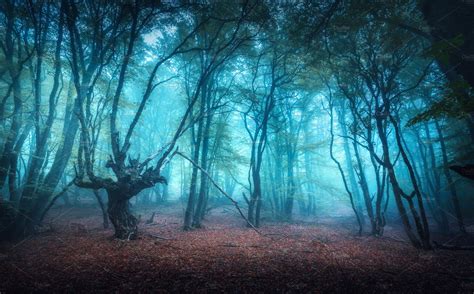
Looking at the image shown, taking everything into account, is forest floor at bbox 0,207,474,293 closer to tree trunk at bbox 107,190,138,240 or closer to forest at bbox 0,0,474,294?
forest at bbox 0,0,474,294

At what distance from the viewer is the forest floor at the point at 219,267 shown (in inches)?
174

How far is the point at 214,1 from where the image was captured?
9.62 meters

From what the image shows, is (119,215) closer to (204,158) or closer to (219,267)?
(219,267)

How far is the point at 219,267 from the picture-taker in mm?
5617


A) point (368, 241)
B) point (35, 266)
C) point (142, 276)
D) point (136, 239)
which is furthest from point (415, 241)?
point (35, 266)

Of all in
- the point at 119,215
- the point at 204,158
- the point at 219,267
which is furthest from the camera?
the point at 204,158

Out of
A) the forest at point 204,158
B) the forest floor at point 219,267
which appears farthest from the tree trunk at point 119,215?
the forest floor at point 219,267

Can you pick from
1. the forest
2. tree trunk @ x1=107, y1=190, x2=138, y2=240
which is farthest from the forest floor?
tree trunk @ x1=107, y1=190, x2=138, y2=240

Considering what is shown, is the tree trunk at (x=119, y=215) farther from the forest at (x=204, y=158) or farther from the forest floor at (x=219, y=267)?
the forest floor at (x=219, y=267)

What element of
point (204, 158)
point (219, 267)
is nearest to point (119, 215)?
point (219, 267)

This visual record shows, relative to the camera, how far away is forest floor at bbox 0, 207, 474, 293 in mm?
4426

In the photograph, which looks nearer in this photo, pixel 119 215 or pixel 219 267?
pixel 219 267

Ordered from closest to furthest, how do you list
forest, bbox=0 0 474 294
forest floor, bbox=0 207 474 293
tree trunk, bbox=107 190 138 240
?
forest floor, bbox=0 207 474 293 < forest, bbox=0 0 474 294 < tree trunk, bbox=107 190 138 240

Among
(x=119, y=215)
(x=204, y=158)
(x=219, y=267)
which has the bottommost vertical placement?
(x=219, y=267)
